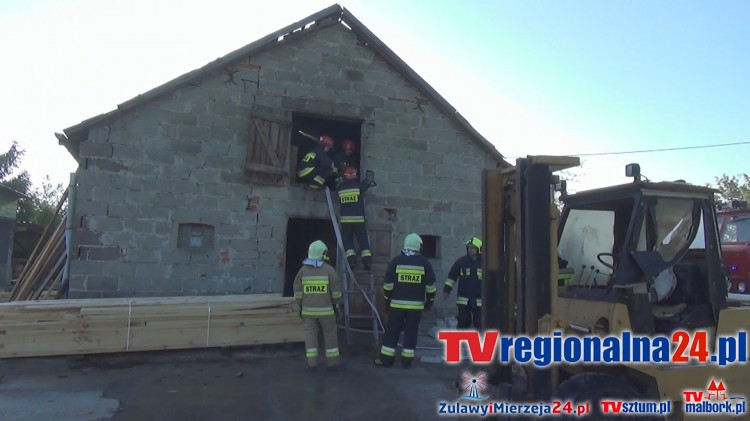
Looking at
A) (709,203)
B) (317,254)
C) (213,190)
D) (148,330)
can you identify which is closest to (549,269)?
(709,203)

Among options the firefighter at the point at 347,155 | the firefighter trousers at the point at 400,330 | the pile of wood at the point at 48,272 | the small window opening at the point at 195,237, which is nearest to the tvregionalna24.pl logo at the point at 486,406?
the firefighter trousers at the point at 400,330

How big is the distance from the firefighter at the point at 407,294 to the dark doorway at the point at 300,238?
494 centimetres

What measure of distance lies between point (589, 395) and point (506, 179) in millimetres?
1942

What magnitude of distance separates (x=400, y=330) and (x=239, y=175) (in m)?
4.19

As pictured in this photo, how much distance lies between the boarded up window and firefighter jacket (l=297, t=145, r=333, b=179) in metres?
Answer: 0.31

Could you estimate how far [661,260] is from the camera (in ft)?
12.9

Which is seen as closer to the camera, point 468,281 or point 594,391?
point 594,391

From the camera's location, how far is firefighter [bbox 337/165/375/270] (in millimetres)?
9102

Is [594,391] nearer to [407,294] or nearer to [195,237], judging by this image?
[407,294]

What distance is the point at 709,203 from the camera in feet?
14.0

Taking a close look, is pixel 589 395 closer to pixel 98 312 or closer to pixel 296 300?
pixel 296 300

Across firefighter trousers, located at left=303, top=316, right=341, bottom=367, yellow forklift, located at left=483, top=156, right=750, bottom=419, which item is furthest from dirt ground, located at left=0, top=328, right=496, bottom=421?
yellow forklift, located at left=483, top=156, right=750, bottom=419

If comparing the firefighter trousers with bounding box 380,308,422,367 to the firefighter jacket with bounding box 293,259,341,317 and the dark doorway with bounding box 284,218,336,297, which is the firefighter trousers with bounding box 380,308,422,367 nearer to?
the firefighter jacket with bounding box 293,259,341,317

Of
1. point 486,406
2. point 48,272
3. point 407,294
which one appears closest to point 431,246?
point 407,294
